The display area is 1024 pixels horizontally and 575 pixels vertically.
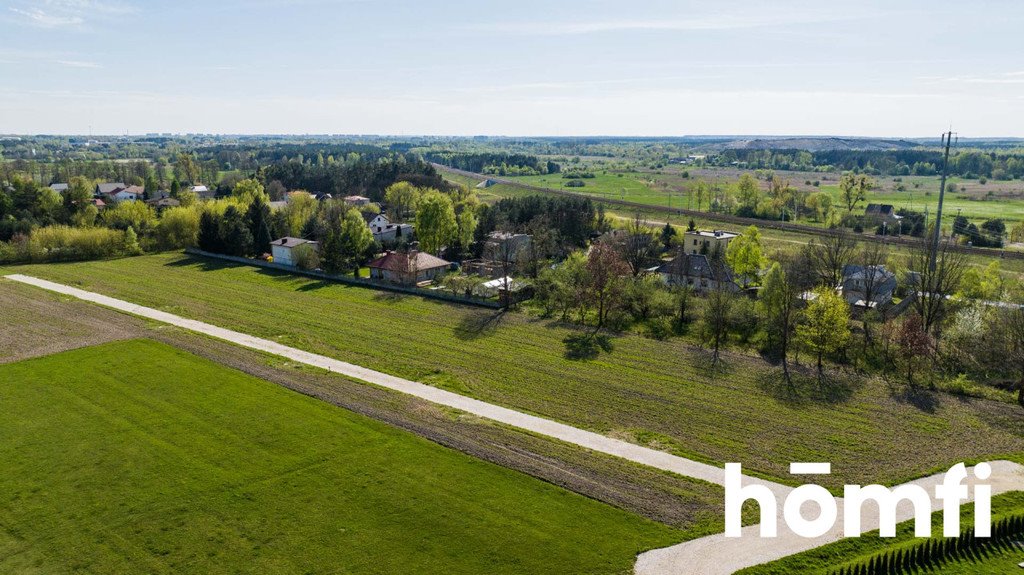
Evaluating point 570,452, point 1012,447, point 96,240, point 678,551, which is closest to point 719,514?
point 678,551

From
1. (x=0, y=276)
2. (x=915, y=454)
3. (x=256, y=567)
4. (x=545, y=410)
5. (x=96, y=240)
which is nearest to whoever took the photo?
(x=256, y=567)

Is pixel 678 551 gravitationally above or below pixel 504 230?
below

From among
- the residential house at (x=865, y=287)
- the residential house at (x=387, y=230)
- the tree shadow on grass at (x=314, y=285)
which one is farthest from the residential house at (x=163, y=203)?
the residential house at (x=865, y=287)

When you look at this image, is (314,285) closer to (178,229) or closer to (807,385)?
(178,229)

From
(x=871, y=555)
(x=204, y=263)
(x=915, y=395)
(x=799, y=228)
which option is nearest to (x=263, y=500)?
(x=871, y=555)

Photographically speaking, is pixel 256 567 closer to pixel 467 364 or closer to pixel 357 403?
pixel 357 403

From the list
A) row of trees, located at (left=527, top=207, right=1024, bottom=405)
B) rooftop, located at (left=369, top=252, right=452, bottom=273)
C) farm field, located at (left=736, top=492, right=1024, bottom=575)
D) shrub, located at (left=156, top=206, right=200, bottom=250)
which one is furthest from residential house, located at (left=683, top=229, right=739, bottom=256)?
shrub, located at (left=156, top=206, right=200, bottom=250)
